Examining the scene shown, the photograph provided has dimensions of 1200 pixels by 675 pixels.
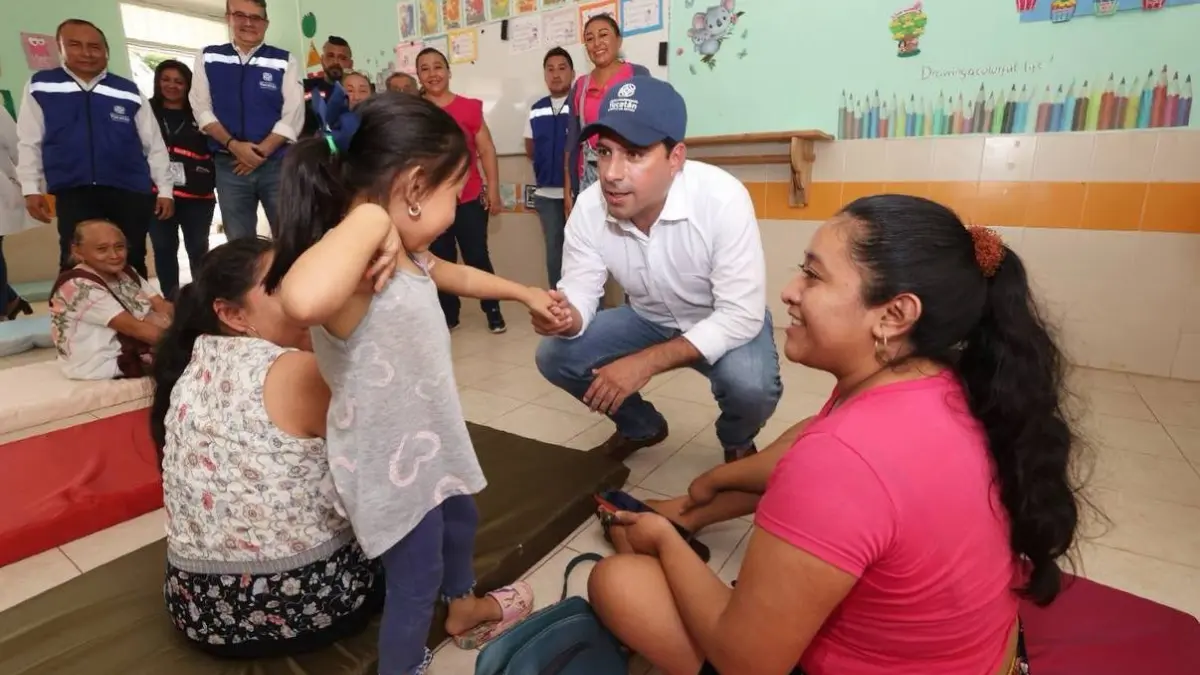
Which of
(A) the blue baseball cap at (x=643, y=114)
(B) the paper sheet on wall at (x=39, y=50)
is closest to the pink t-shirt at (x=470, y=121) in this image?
(A) the blue baseball cap at (x=643, y=114)

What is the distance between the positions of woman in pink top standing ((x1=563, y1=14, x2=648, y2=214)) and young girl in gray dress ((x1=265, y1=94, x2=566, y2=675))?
2408mm

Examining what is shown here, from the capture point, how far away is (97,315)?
2.59 m

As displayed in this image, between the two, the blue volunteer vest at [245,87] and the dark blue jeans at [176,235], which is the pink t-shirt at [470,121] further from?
the dark blue jeans at [176,235]

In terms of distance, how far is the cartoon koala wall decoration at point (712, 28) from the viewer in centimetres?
353

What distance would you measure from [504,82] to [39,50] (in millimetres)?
3757

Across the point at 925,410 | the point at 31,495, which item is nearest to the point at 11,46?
the point at 31,495

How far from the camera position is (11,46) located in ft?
16.1

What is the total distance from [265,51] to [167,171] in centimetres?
80

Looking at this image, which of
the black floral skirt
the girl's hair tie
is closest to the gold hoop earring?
the girl's hair tie

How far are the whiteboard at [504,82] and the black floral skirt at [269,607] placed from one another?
146 inches

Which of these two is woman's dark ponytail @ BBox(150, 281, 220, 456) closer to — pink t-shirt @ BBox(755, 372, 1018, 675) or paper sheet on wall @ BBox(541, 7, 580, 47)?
pink t-shirt @ BBox(755, 372, 1018, 675)

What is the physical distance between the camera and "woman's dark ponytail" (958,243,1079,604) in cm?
78

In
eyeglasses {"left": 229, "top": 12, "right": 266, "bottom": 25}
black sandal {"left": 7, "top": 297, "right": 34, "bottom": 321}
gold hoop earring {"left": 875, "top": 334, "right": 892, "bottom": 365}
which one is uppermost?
eyeglasses {"left": 229, "top": 12, "right": 266, "bottom": 25}

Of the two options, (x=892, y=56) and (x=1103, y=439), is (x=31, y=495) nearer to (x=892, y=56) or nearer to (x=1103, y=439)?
(x=1103, y=439)
